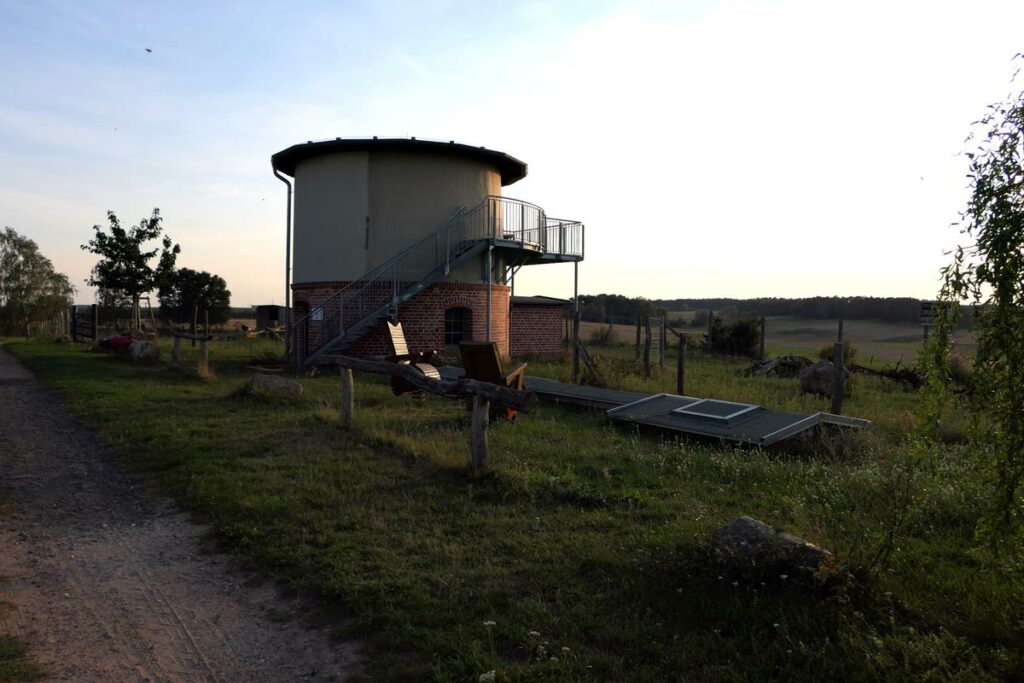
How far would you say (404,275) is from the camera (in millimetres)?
18328

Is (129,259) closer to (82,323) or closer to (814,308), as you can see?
(82,323)

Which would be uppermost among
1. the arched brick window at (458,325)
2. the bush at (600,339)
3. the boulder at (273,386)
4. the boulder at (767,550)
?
the arched brick window at (458,325)

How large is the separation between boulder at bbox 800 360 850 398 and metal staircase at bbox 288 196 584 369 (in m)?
8.16

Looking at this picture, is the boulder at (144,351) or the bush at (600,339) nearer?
the boulder at (144,351)

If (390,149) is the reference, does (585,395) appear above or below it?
below

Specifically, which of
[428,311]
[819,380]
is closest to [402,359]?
[428,311]

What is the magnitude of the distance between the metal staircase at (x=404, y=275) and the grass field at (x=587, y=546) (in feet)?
25.7

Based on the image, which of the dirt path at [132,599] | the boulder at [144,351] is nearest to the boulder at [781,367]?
the dirt path at [132,599]

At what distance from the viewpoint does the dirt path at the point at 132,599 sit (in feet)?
11.0

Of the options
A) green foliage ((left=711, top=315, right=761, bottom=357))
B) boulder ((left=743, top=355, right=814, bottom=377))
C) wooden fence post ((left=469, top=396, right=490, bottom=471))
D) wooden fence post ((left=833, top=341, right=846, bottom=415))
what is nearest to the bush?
green foliage ((left=711, top=315, right=761, bottom=357))

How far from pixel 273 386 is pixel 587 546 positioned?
857 cm

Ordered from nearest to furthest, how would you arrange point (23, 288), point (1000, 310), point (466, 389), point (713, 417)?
1. point (1000, 310)
2. point (466, 389)
3. point (713, 417)
4. point (23, 288)

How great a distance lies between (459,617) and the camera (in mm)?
3715

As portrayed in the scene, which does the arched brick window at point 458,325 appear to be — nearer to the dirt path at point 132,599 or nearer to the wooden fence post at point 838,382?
the wooden fence post at point 838,382
